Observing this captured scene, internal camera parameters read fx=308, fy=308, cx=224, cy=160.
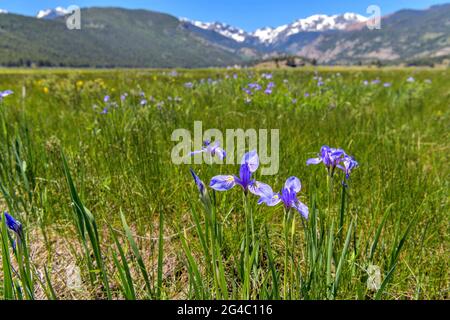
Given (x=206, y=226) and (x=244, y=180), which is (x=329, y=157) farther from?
(x=206, y=226)

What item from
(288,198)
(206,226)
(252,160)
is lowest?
(206,226)

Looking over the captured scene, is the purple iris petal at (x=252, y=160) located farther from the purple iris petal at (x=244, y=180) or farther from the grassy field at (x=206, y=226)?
the grassy field at (x=206, y=226)

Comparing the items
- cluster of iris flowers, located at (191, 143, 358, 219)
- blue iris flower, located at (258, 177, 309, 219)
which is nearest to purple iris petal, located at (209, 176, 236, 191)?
cluster of iris flowers, located at (191, 143, 358, 219)

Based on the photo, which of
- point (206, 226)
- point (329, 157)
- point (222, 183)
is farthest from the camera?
point (329, 157)

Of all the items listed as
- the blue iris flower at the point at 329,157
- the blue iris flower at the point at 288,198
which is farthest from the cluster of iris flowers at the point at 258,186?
the blue iris flower at the point at 329,157

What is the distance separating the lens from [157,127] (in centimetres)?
329

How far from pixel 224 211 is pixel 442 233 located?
4.34ft

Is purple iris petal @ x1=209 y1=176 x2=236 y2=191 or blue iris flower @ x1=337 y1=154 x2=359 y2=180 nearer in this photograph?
purple iris petal @ x1=209 y1=176 x2=236 y2=191

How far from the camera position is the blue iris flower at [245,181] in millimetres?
1085

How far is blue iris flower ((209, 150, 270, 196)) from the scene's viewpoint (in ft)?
3.56

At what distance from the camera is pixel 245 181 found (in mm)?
1111

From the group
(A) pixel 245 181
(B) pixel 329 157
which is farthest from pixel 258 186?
(B) pixel 329 157

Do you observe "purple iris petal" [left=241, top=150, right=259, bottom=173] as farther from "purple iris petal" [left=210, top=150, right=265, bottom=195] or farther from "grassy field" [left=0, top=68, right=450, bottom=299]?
"grassy field" [left=0, top=68, right=450, bottom=299]
